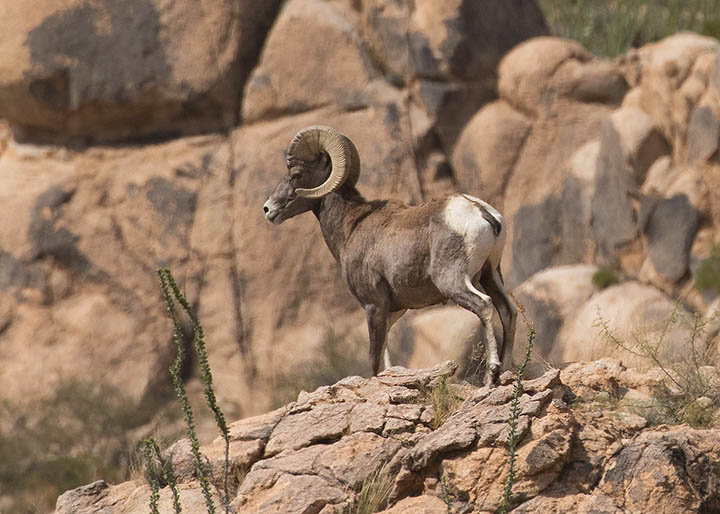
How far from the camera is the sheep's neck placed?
9.15 m

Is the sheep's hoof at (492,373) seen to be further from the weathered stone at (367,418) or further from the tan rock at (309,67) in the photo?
the tan rock at (309,67)

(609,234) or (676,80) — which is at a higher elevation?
(676,80)

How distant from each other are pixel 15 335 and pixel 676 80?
12.2m

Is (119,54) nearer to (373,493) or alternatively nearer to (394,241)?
(394,241)

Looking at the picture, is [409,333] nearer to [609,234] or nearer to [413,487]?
[609,234]

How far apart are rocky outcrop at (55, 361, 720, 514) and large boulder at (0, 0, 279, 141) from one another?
504 inches

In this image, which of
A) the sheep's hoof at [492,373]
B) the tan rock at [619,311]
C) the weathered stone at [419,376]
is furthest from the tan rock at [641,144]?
the sheep's hoof at [492,373]

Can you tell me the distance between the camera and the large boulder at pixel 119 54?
19797mm

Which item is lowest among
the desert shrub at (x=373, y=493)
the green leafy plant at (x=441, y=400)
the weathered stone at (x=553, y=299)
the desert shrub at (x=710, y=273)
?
the weathered stone at (x=553, y=299)

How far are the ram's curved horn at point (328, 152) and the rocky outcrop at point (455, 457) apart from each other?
1.89 m

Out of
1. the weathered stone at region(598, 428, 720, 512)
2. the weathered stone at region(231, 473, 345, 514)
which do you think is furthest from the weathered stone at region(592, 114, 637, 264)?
the weathered stone at region(231, 473, 345, 514)

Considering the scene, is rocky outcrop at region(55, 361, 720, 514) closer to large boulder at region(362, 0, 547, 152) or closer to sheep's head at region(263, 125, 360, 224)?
sheep's head at region(263, 125, 360, 224)

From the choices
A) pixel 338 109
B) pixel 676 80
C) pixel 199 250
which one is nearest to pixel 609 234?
pixel 676 80

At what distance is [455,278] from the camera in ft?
26.4
